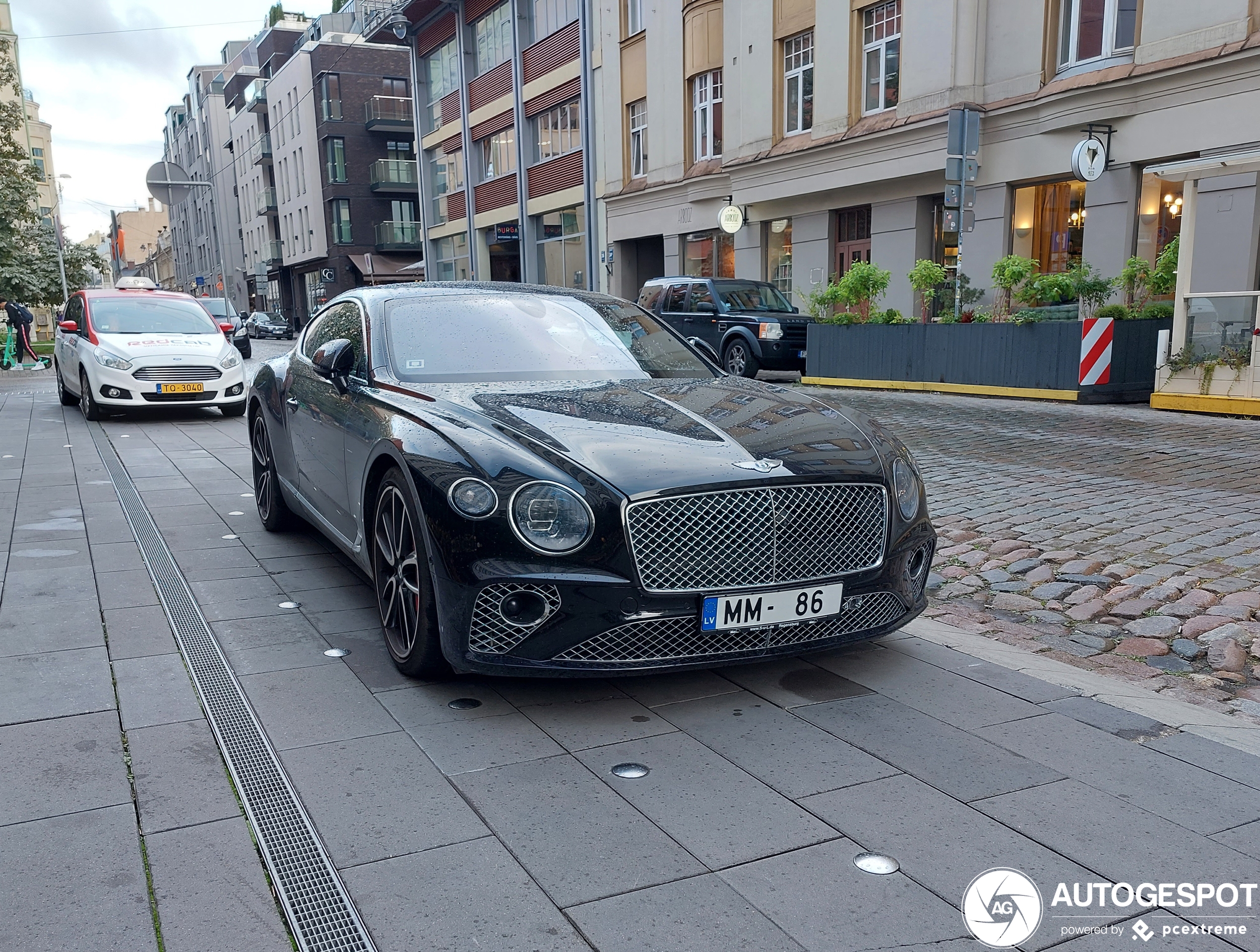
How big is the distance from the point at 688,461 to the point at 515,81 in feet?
107

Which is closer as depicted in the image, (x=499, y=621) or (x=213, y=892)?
(x=213, y=892)

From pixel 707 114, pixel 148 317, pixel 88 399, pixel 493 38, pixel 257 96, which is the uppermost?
pixel 257 96

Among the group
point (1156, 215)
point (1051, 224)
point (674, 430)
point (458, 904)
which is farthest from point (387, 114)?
point (458, 904)

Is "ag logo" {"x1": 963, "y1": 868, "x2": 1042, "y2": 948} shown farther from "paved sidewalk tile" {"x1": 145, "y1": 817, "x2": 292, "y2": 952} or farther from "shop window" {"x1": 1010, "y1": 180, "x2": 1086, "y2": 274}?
"shop window" {"x1": 1010, "y1": 180, "x2": 1086, "y2": 274}

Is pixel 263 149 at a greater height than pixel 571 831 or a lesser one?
greater

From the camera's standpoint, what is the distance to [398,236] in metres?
54.6

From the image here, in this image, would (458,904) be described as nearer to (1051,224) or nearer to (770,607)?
(770,607)

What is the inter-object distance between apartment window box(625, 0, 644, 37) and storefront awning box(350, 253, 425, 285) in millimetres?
22939

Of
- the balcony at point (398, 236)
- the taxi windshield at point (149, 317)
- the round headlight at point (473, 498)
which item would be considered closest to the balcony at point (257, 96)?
the balcony at point (398, 236)

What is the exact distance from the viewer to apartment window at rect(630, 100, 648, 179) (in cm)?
2866

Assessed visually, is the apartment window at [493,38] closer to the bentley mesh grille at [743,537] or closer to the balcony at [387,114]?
the balcony at [387,114]

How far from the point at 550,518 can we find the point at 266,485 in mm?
3787

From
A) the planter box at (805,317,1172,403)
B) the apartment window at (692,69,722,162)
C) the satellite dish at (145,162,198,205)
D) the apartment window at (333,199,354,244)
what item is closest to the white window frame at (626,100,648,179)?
the apartment window at (692,69,722,162)

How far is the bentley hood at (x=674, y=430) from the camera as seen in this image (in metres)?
3.51
